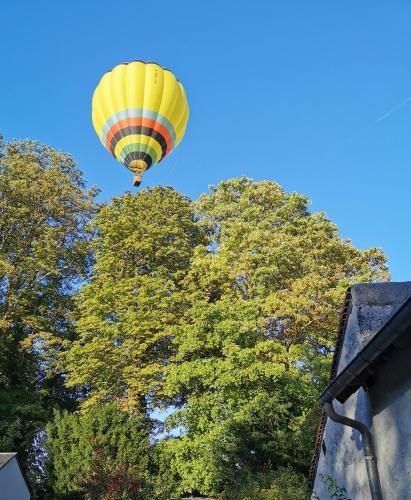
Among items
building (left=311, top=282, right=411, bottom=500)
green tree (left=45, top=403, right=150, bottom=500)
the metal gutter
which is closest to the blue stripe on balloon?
building (left=311, top=282, right=411, bottom=500)

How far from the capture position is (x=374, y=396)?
654 cm

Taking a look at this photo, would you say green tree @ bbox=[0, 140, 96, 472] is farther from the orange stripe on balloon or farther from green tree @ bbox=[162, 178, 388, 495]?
the orange stripe on balloon

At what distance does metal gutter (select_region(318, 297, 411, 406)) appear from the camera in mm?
4797

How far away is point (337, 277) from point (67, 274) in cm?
1680

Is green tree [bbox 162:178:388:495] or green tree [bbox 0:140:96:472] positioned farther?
green tree [bbox 0:140:96:472]

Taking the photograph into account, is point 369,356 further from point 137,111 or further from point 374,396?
point 137,111

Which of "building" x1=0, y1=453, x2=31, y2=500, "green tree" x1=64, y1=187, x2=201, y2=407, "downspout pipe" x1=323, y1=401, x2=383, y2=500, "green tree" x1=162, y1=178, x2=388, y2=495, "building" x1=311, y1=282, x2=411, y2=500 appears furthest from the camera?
"green tree" x1=64, y1=187, x2=201, y2=407

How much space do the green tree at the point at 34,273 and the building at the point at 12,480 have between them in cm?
574

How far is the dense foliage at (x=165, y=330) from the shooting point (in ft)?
65.0

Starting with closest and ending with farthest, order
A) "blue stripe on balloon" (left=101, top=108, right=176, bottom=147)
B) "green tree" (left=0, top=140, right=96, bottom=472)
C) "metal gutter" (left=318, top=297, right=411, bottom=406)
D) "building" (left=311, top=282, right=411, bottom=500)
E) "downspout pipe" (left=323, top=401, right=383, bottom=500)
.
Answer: "metal gutter" (left=318, top=297, right=411, bottom=406) < "building" (left=311, top=282, right=411, bottom=500) < "downspout pipe" (left=323, top=401, right=383, bottom=500) < "blue stripe on balloon" (left=101, top=108, right=176, bottom=147) < "green tree" (left=0, top=140, right=96, bottom=472)

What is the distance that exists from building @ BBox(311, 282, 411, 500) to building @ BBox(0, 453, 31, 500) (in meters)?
13.4

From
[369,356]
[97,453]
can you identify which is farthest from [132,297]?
[369,356]

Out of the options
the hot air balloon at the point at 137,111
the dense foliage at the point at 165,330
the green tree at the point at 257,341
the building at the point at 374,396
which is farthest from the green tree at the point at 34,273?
the building at the point at 374,396

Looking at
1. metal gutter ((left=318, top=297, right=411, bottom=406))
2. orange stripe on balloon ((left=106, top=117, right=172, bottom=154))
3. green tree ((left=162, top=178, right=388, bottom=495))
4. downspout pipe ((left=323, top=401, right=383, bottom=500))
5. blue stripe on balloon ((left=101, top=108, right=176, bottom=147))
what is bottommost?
downspout pipe ((left=323, top=401, right=383, bottom=500))
